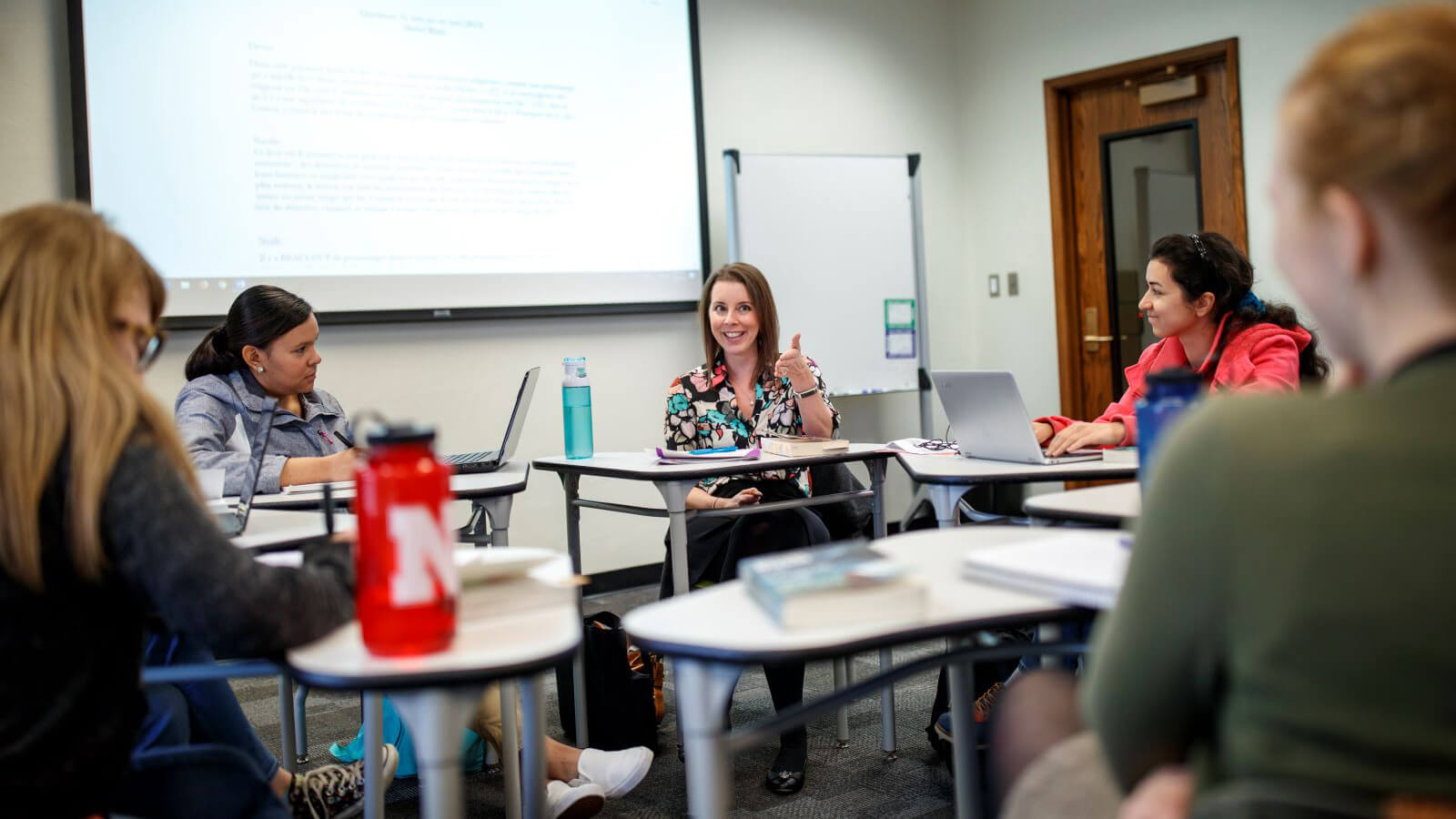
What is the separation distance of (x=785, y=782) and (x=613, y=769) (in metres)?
0.37

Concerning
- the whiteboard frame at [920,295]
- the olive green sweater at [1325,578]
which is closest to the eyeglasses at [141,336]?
the olive green sweater at [1325,578]

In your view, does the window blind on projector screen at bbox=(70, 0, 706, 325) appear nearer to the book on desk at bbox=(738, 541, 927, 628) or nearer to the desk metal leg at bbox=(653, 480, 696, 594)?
the desk metal leg at bbox=(653, 480, 696, 594)

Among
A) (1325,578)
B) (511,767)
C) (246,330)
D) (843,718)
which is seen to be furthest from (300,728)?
(1325,578)

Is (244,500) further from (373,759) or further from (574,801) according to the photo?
(574,801)

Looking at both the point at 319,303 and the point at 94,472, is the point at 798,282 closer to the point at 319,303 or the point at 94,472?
the point at 319,303

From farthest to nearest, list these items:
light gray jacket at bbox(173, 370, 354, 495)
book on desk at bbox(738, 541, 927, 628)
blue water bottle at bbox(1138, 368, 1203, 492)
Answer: light gray jacket at bbox(173, 370, 354, 495), blue water bottle at bbox(1138, 368, 1203, 492), book on desk at bbox(738, 541, 927, 628)

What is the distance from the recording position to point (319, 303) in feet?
12.0

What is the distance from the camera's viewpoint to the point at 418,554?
3.25 feet

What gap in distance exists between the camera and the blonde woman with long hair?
1.01 meters

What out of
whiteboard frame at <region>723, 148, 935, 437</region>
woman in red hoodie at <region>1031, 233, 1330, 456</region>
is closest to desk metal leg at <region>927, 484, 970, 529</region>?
woman in red hoodie at <region>1031, 233, 1330, 456</region>

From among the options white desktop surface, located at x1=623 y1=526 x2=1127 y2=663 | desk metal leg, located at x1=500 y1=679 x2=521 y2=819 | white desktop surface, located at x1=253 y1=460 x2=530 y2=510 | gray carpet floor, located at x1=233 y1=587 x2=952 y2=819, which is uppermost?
white desktop surface, located at x1=253 y1=460 x2=530 y2=510

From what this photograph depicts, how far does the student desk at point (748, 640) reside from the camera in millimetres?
1051

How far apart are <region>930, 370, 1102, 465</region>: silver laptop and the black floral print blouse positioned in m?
0.62

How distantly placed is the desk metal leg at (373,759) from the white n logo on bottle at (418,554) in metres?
0.73
